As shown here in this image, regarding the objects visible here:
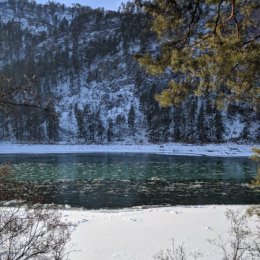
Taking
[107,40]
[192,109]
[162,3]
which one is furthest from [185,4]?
[107,40]

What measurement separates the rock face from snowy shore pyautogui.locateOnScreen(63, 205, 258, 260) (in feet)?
152

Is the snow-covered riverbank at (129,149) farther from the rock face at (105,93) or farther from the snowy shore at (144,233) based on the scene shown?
the snowy shore at (144,233)

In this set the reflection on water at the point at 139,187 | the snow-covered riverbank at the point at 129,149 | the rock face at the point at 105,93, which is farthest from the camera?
the rock face at the point at 105,93

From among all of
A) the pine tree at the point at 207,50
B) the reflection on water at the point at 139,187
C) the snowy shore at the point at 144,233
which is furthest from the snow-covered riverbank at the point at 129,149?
the pine tree at the point at 207,50

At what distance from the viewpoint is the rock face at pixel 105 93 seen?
96.4m

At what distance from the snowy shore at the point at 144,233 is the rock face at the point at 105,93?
46228 millimetres

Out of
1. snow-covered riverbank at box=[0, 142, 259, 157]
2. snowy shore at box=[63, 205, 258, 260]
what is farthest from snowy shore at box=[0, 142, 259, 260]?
snow-covered riverbank at box=[0, 142, 259, 157]

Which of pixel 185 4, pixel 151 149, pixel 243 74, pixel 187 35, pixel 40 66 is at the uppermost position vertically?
pixel 40 66

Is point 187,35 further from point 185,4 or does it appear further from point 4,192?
point 4,192

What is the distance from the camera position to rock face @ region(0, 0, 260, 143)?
96438 millimetres

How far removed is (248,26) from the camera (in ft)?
19.7

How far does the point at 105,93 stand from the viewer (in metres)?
121

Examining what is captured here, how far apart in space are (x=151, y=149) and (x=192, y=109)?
30858mm

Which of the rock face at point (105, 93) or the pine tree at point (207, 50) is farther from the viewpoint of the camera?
the rock face at point (105, 93)
